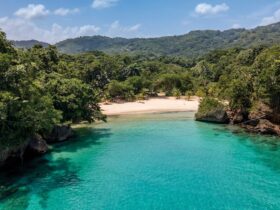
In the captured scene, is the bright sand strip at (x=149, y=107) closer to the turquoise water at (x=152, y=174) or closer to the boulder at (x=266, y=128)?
the turquoise water at (x=152, y=174)

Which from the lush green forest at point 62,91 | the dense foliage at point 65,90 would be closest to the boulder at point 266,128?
the lush green forest at point 62,91

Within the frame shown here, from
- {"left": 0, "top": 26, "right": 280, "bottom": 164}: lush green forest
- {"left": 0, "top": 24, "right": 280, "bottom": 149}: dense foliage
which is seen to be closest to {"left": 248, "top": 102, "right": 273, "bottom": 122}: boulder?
{"left": 0, "top": 26, "right": 280, "bottom": 164}: lush green forest

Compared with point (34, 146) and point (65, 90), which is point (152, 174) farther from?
point (65, 90)

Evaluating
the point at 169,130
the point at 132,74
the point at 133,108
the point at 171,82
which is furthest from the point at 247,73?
the point at 132,74

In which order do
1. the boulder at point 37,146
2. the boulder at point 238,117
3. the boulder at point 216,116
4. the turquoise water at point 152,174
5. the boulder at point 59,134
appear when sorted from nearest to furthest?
the turquoise water at point 152,174 → the boulder at point 37,146 → the boulder at point 59,134 → the boulder at point 238,117 → the boulder at point 216,116

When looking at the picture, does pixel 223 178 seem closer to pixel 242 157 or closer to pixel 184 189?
pixel 184 189

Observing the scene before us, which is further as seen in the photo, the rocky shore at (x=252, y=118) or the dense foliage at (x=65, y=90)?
the rocky shore at (x=252, y=118)

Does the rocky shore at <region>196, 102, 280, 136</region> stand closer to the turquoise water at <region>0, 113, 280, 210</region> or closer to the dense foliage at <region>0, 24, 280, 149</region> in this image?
the dense foliage at <region>0, 24, 280, 149</region>

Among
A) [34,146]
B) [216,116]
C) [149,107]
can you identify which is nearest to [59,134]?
[34,146]
